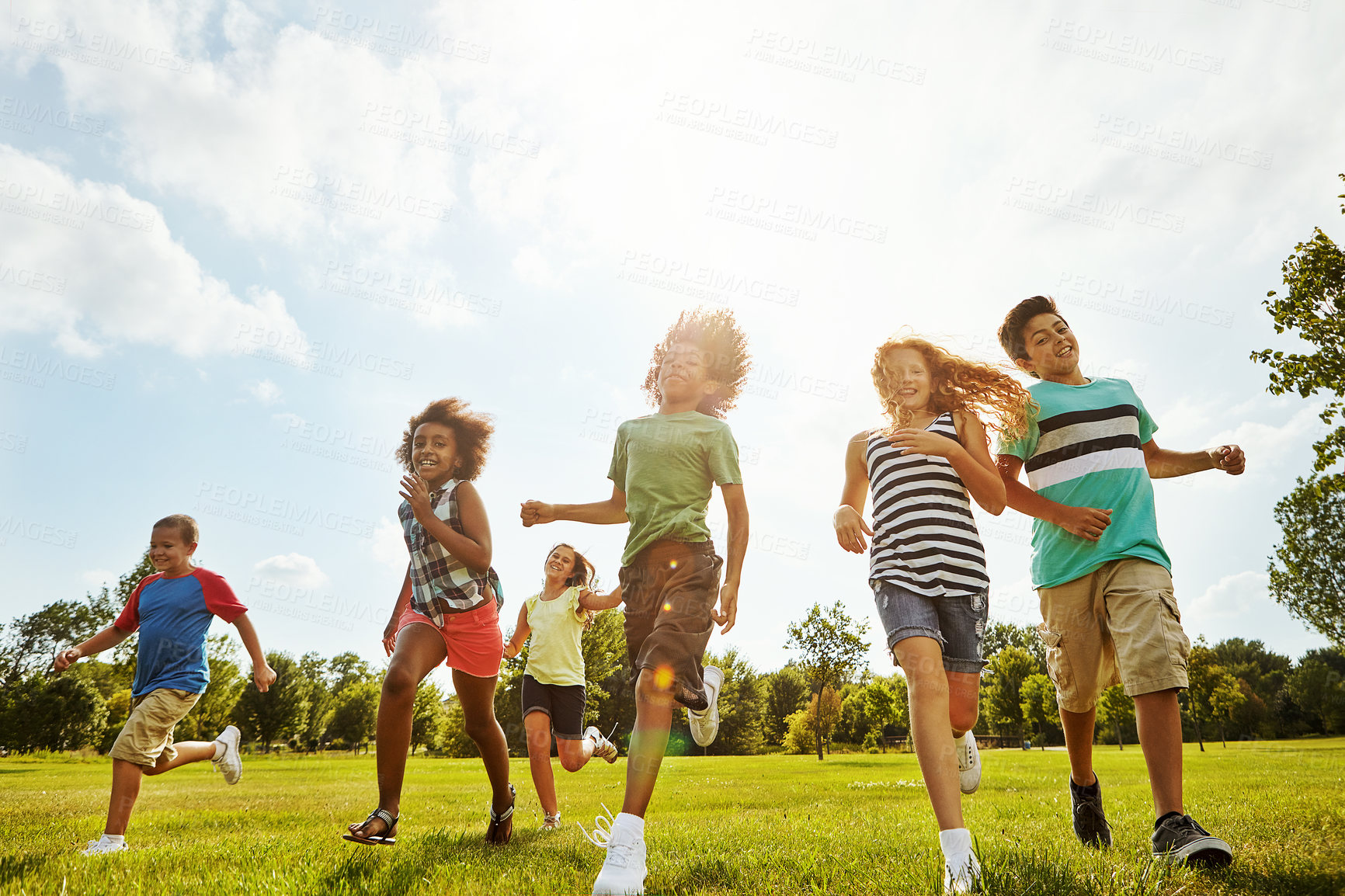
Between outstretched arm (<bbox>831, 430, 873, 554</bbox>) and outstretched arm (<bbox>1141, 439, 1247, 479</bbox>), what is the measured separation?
1760 mm

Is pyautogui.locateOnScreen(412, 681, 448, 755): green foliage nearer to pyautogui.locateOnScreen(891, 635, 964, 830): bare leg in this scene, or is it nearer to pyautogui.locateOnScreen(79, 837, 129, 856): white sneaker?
pyautogui.locateOnScreen(79, 837, 129, 856): white sneaker

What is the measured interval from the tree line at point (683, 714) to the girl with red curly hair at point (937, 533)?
2000 cm

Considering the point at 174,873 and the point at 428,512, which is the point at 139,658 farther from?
the point at 428,512

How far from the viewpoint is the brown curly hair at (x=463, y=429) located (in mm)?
4891

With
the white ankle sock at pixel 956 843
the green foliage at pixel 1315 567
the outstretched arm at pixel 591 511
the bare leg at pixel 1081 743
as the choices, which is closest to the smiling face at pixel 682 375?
the outstretched arm at pixel 591 511

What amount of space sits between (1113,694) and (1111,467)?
1833 inches

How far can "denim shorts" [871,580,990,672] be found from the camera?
3.29m

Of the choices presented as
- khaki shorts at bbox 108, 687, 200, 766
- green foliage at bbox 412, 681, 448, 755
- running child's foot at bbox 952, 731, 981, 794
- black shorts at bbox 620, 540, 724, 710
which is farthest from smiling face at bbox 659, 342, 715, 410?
green foliage at bbox 412, 681, 448, 755

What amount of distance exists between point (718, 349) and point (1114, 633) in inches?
111

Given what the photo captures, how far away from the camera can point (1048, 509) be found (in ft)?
12.7

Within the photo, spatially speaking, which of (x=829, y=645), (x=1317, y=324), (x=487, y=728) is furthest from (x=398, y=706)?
(x=829, y=645)

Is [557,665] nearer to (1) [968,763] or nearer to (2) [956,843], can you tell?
(1) [968,763]

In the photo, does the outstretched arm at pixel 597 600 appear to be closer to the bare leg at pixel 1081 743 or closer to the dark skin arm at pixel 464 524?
the dark skin arm at pixel 464 524

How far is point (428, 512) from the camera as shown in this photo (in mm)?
4211
